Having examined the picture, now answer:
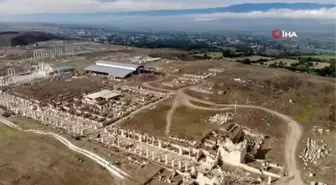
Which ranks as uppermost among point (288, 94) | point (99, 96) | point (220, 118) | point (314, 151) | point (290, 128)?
point (288, 94)

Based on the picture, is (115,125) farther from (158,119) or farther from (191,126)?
(191,126)

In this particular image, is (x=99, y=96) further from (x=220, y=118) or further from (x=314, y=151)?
(x=314, y=151)

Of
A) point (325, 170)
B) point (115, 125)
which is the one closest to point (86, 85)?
point (115, 125)

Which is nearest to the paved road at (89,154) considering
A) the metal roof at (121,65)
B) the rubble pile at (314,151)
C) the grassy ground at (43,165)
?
the grassy ground at (43,165)

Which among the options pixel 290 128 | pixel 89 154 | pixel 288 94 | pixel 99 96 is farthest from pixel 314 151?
pixel 99 96

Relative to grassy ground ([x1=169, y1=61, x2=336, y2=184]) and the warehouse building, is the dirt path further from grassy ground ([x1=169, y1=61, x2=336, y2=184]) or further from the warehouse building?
the warehouse building
